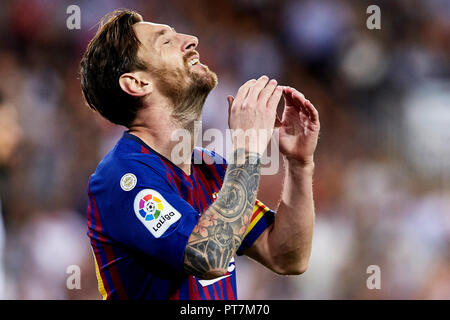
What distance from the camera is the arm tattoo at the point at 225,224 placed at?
1.77 m

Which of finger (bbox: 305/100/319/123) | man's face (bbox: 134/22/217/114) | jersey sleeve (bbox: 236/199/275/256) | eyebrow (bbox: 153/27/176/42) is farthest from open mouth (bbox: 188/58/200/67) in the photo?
jersey sleeve (bbox: 236/199/275/256)

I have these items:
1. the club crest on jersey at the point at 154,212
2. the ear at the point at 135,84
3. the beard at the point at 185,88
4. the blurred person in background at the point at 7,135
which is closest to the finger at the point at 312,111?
the beard at the point at 185,88

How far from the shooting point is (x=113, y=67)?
2268 millimetres

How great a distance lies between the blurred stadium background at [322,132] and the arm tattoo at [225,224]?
10.3 ft

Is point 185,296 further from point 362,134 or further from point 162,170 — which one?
point 362,134

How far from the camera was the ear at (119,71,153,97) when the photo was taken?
2.23 meters

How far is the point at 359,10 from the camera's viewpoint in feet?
18.7

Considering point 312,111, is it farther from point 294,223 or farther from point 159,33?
point 159,33

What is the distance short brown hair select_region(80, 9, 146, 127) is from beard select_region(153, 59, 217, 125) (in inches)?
4.2

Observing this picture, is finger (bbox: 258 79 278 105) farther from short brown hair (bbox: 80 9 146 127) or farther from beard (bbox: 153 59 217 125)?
short brown hair (bbox: 80 9 146 127)

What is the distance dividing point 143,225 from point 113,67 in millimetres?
757

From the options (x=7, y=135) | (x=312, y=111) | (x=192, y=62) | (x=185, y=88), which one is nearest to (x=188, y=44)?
(x=192, y=62)

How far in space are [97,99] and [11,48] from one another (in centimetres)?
351
